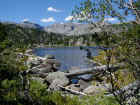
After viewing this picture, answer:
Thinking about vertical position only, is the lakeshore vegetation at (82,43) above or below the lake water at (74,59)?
above

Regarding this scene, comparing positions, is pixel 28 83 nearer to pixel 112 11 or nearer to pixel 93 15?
pixel 93 15

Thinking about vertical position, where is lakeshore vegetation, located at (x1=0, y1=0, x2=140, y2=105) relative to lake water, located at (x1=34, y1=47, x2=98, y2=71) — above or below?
above

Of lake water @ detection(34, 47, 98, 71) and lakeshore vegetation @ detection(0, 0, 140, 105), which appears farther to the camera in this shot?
lake water @ detection(34, 47, 98, 71)

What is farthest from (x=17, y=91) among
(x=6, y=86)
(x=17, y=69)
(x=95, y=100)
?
(x=95, y=100)

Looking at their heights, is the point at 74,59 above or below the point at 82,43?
below

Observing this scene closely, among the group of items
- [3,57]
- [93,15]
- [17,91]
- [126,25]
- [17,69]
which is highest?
[93,15]

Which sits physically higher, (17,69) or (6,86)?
(17,69)

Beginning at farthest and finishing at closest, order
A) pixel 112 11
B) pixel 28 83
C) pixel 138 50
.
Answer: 1. pixel 28 83
2. pixel 112 11
3. pixel 138 50

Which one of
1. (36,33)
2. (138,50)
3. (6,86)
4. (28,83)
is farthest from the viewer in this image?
(36,33)

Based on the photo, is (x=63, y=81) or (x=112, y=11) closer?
(x=112, y=11)

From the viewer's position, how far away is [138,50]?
8.70 ft

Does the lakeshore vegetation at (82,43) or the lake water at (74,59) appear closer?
the lakeshore vegetation at (82,43)

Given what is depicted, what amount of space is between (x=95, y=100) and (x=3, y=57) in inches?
127

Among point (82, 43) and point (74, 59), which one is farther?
point (74, 59)
